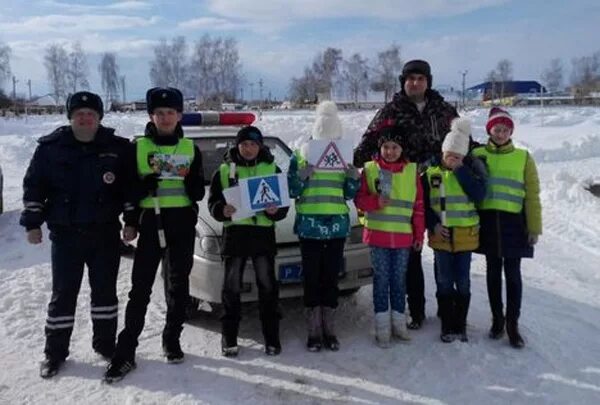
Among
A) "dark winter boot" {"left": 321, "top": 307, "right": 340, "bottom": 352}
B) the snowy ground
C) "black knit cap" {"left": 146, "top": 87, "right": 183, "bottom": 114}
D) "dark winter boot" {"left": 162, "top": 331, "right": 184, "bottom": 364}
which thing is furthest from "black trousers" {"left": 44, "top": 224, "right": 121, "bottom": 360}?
"dark winter boot" {"left": 321, "top": 307, "right": 340, "bottom": 352}

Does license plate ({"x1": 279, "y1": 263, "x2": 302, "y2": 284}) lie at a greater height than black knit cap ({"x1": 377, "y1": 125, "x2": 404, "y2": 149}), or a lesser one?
lesser

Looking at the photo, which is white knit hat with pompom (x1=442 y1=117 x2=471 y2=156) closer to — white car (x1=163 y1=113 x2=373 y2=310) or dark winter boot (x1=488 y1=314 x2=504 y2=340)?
white car (x1=163 y1=113 x2=373 y2=310)

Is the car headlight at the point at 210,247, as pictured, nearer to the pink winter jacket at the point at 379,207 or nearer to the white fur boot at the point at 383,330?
the pink winter jacket at the point at 379,207

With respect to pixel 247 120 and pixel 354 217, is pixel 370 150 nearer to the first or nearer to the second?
pixel 354 217

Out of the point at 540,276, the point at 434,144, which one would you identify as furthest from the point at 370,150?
the point at 540,276

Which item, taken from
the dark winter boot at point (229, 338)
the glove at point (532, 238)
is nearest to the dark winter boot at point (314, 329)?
the dark winter boot at point (229, 338)

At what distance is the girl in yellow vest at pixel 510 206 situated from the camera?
4.43 m

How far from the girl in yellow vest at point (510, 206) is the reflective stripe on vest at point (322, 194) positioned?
1.14m

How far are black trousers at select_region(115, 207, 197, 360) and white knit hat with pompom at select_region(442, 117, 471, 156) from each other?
196 centimetres

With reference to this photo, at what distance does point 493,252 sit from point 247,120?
309 centimetres

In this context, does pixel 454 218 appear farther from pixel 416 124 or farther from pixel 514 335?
pixel 514 335

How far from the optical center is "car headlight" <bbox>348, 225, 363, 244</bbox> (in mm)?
4809

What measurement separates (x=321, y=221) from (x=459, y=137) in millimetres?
1194

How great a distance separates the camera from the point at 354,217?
497cm
